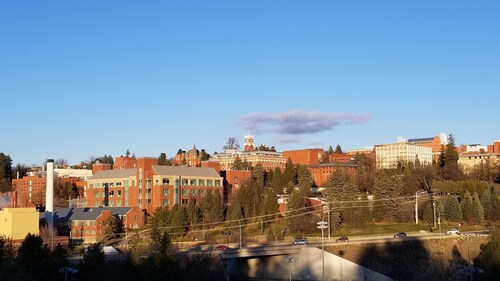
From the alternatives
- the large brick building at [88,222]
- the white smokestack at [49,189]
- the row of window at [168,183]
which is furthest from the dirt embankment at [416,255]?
the row of window at [168,183]

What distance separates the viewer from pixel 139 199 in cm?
10638

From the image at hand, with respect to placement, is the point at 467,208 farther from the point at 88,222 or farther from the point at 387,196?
the point at 88,222

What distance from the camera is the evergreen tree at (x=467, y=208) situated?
8709 centimetres

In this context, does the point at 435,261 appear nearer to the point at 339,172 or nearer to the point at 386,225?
the point at 386,225

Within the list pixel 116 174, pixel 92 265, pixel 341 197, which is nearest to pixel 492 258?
pixel 92 265

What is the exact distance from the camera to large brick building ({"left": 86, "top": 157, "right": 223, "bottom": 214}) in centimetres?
10581

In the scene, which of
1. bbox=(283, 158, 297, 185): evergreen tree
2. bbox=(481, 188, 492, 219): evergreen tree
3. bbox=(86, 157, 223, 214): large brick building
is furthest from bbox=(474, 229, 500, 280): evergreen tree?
bbox=(283, 158, 297, 185): evergreen tree

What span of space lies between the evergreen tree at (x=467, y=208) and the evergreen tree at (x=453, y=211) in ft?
2.25

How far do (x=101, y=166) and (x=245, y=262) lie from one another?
68864 mm

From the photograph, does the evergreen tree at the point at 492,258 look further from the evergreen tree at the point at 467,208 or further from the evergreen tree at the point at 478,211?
the evergreen tree at the point at 467,208

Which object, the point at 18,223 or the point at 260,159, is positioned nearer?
the point at 18,223

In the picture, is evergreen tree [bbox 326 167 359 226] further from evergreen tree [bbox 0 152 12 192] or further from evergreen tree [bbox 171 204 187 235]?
evergreen tree [bbox 0 152 12 192]

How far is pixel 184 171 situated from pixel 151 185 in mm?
6953

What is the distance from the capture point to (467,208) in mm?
87750
